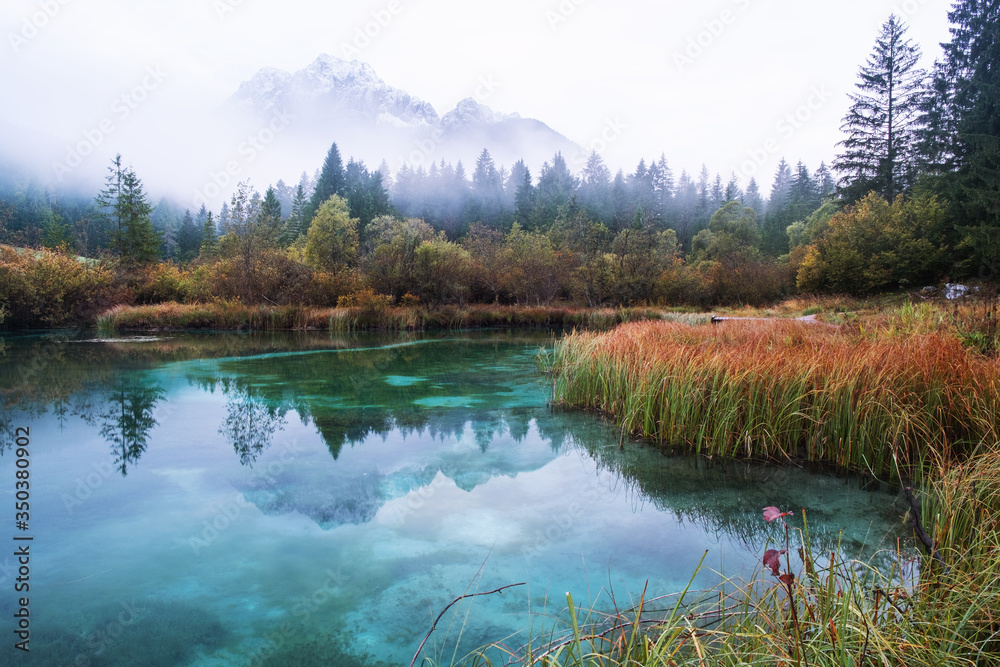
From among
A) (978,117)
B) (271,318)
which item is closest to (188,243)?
(271,318)

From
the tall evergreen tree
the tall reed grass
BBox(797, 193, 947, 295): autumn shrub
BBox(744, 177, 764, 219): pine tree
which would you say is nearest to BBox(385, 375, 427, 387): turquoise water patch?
the tall reed grass

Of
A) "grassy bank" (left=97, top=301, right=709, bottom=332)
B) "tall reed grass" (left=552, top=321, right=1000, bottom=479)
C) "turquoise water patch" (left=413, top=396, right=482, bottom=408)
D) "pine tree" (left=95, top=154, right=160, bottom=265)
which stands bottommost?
"turquoise water patch" (left=413, top=396, right=482, bottom=408)

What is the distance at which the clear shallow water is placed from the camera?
107 inches

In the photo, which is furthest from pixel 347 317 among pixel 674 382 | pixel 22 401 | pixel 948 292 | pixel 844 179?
pixel 844 179

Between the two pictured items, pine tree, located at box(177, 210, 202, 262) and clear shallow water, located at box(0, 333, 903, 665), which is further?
pine tree, located at box(177, 210, 202, 262)

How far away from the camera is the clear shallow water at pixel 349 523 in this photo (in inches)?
107

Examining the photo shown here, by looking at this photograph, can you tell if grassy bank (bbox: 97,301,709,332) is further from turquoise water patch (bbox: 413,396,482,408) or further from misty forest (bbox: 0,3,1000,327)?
turquoise water patch (bbox: 413,396,482,408)

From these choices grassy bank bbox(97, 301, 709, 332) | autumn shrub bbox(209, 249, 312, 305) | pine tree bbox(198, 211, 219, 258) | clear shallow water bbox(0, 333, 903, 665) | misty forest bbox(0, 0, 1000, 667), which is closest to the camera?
misty forest bbox(0, 0, 1000, 667)

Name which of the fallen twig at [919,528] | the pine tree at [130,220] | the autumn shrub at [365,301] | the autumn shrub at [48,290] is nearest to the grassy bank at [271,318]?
the autumn shrub at [365,301]

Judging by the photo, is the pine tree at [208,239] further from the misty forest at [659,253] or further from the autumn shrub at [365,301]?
the autumn shrub at [365,301]

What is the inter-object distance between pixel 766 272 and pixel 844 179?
32.9 feet

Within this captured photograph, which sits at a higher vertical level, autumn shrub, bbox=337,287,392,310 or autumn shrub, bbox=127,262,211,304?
autumn shrub, bbox=127,262,211,304

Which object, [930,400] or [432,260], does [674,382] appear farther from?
[432,260]

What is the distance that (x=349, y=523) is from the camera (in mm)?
4086
